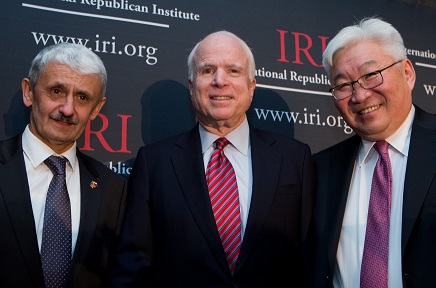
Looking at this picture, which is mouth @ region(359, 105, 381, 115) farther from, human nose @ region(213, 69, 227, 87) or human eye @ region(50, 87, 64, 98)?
human eye @ region(50, 87, 64, 98)

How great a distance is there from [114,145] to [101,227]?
65cm

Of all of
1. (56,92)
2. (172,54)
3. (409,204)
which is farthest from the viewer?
(172,54)

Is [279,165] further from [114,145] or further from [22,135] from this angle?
[22,135]

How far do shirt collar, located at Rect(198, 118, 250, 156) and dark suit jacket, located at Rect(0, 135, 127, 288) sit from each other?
42 centimetres

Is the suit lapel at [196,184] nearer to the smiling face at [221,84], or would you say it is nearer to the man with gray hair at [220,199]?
the man with gray hair at [220,199]

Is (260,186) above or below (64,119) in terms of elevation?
below

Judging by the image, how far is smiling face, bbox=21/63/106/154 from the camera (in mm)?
1994

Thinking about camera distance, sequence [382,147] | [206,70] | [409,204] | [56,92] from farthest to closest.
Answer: [206,70] < [56,92] < [382,147] < [409,204]

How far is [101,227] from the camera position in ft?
6.48

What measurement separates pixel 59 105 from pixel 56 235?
0.55m

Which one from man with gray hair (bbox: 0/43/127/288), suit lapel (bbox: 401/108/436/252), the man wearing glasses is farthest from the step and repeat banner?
suit lapel (bbox: 401/108/436/252)

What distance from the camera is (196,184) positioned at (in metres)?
1.95

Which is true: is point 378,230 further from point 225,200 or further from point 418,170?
point 225,200

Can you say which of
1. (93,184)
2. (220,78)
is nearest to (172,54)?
(220,78)
